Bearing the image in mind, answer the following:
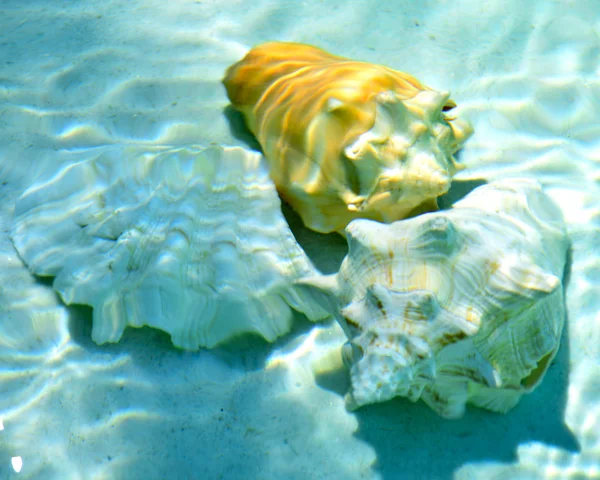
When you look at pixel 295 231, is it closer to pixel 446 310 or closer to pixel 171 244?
pixel 171 244

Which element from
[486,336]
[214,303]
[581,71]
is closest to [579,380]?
[486,336]

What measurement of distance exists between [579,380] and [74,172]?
2.67m

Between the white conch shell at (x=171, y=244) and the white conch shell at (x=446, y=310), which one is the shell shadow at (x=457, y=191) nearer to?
the white conch shell at (x=446, y=310)

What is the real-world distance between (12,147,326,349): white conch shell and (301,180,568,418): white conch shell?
0.35 m

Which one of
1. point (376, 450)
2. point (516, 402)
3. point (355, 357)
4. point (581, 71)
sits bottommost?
point (376, 450)

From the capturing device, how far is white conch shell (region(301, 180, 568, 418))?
6.17ft

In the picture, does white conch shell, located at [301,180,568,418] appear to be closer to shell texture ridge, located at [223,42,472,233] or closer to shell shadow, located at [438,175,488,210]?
shell texture ridge, located at [223,42,472,233]

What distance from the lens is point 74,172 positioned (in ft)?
9.25

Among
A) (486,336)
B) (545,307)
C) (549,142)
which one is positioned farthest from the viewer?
(549,142)

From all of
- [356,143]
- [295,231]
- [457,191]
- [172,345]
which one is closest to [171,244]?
[172,345]

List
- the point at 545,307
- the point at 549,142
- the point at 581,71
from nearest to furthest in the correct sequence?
the point at 545,307
the point at 549,142
the point at 581,71

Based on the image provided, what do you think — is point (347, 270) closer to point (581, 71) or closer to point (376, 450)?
point (376, 450)

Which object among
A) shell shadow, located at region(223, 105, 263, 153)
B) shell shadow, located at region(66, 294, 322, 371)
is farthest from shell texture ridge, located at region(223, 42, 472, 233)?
shell shadow, located at region(66, 294, 322, 371)

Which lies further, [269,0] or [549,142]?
[269,0]
